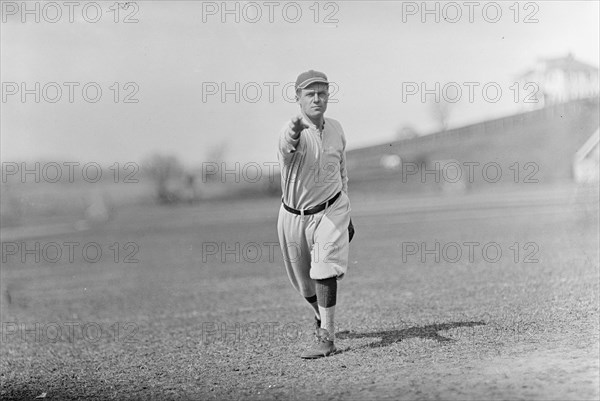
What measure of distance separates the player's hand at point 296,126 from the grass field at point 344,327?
166 centimetres

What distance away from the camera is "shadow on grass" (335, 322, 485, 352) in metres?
6.60

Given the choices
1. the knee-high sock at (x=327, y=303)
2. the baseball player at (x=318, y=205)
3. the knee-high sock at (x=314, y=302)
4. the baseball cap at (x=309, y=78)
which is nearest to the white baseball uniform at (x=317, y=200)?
the baseball player at (x=318, y=205)

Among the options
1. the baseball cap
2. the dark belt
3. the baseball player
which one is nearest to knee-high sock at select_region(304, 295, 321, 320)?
the baseball player

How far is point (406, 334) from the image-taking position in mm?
6902

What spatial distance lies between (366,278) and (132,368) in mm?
6080

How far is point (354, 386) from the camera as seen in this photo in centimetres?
525

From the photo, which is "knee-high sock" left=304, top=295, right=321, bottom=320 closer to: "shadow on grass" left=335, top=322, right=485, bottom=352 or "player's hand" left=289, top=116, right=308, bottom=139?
"shadow on grass" left=335, top=322, right=485, bottom=352

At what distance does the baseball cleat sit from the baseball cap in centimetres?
187

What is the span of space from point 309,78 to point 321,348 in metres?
2.04

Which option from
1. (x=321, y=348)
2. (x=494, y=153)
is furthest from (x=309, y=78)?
(x=494, y=153)

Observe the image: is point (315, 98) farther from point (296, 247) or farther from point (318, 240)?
point (296, 247)

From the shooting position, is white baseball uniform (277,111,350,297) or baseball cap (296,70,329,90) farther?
white baseball uniform (277,111,350,297)

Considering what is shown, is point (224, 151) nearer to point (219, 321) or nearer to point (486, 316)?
point (219, 321)

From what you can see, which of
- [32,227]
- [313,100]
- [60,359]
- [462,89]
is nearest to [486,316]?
[462,89]
